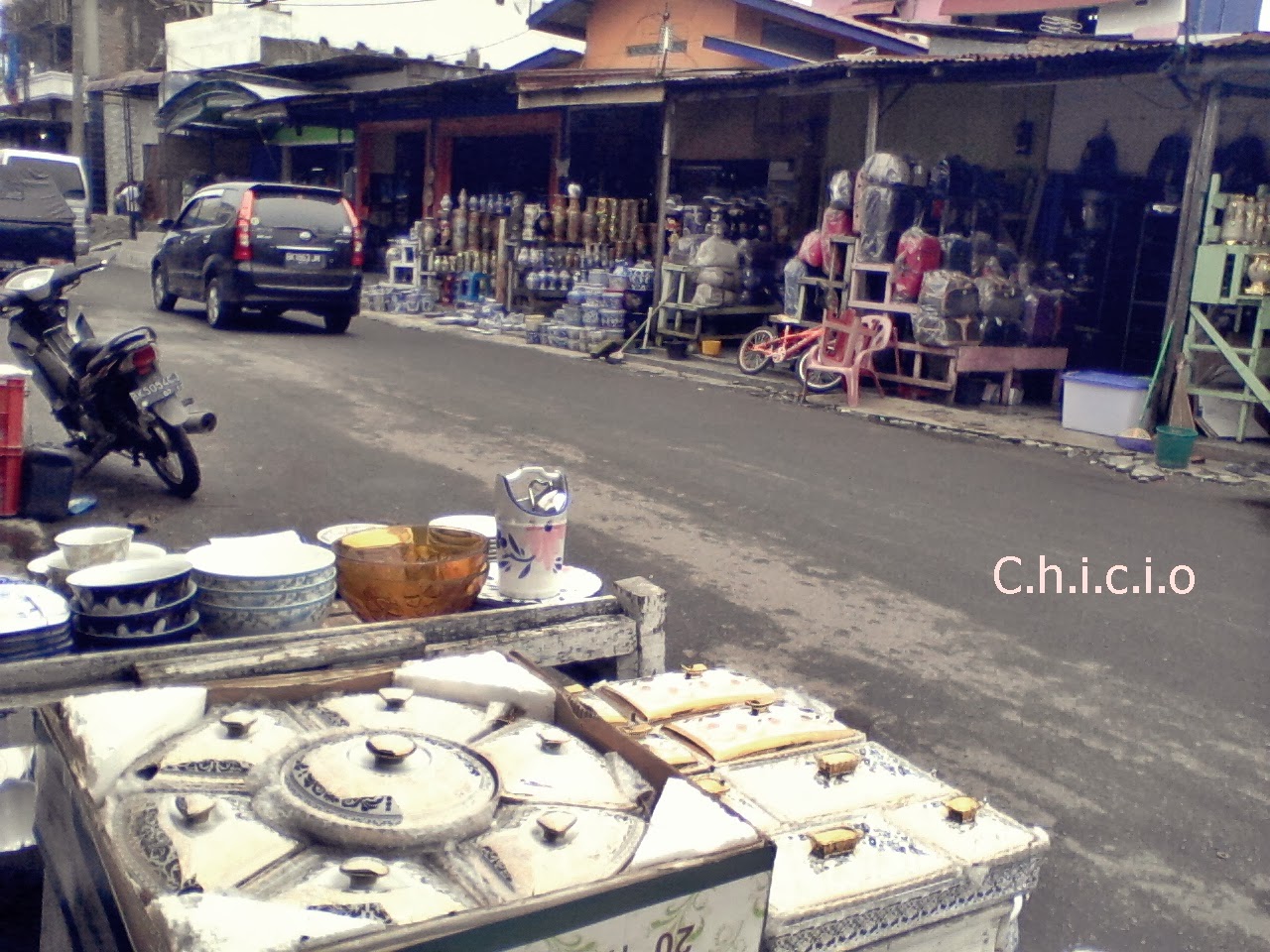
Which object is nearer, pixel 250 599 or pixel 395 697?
pixel 395 697

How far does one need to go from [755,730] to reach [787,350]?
34.8ft

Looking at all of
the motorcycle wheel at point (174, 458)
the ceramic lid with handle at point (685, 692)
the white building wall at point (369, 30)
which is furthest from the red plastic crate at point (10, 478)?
the white building wall at point (369, 30)

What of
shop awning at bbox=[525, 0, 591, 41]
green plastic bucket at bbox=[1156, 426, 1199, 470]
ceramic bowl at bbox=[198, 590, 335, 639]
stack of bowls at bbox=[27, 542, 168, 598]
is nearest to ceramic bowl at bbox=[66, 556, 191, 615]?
ceramic bowl at bbox=[198, 590, 335, 639]

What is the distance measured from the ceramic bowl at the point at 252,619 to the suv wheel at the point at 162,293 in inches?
569

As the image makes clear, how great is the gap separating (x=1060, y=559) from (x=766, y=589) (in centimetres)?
180

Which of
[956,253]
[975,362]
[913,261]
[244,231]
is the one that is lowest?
[975,362]

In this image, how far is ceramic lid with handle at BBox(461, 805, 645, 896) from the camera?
5.70 ft

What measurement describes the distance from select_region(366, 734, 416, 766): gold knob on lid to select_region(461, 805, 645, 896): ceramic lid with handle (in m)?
0.18

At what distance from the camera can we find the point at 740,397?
12.1 m

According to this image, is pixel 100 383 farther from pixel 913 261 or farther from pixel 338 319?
pixel 338 319

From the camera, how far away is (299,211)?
1480 cm

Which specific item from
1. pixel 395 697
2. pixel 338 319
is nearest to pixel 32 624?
pixel 395 697

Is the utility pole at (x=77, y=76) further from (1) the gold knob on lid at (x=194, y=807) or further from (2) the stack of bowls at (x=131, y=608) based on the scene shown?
(1) the gold knob on lid at (x=194, y=807)

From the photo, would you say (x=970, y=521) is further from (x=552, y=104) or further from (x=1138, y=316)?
(x=552, y=104)
